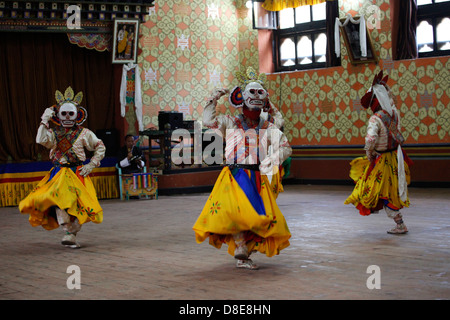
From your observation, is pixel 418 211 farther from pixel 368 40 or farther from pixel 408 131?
pixel 368 40

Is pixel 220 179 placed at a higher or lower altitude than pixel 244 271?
higher

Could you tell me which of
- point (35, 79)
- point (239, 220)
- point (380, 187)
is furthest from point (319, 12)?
point (239, 220)

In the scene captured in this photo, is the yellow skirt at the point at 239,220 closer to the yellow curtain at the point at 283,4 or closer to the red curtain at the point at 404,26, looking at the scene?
the red curtain at the point at 404,26

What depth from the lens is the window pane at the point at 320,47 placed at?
12.2 m

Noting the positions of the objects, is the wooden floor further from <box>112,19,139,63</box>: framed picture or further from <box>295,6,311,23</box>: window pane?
<box>295,6,311,23</box>: window pane

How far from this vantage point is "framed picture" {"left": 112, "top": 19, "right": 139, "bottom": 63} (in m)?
10.8

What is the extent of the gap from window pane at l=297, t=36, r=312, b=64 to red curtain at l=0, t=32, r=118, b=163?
3868 millimetres

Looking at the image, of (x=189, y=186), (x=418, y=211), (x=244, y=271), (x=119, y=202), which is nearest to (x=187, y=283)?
(x=244, y=271)

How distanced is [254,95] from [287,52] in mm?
8091

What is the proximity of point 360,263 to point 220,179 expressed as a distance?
1274mm

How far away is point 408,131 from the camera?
11008mm

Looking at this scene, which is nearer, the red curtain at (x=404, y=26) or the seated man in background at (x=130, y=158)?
the seated man in background at (x=130, y=158)

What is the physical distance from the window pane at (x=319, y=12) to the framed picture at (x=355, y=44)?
857mm

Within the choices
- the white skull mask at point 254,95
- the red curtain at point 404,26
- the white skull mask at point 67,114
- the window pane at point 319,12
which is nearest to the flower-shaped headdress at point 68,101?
the white skull mask at point 67,114
